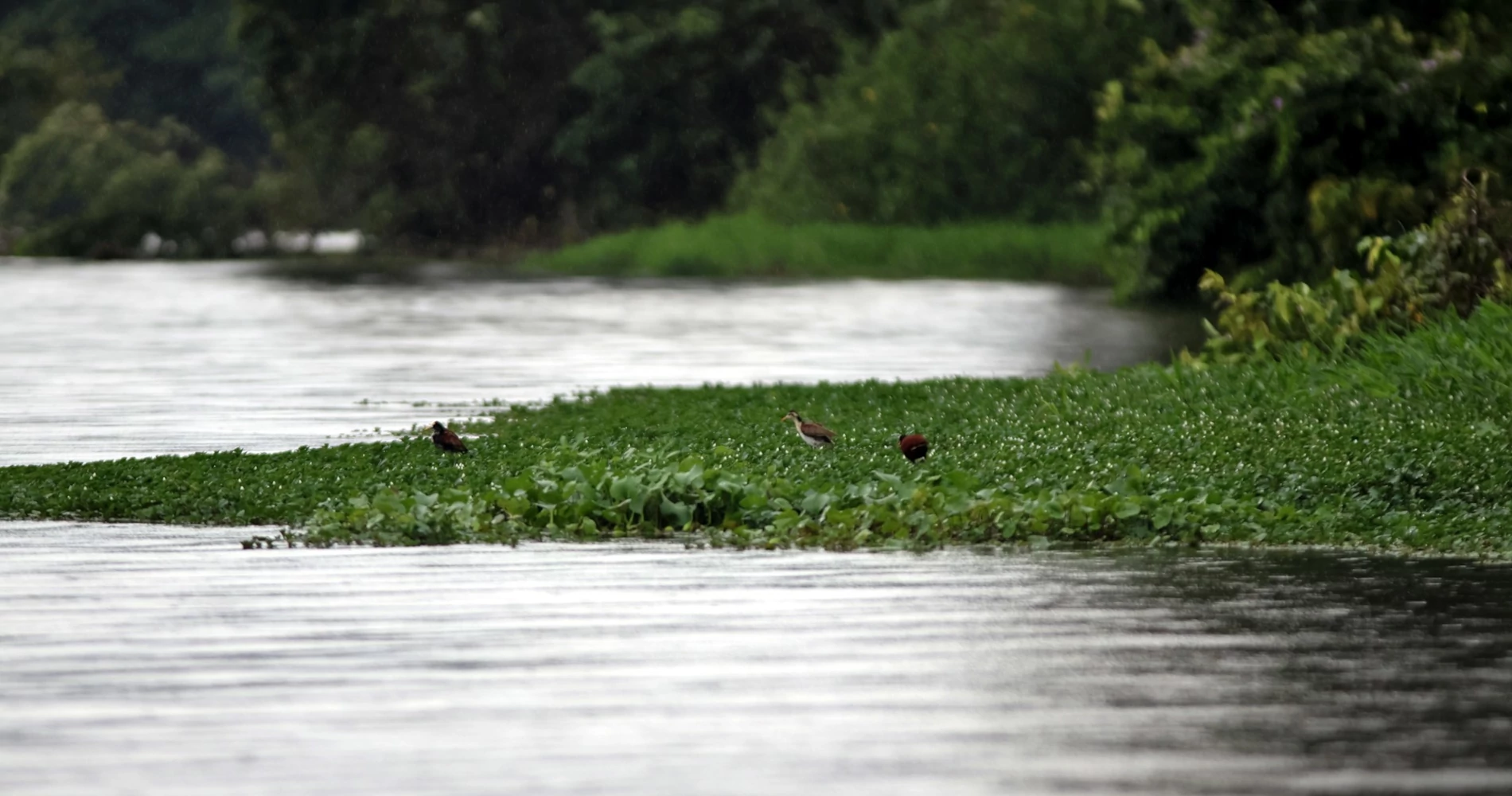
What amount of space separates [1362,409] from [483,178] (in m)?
61.0

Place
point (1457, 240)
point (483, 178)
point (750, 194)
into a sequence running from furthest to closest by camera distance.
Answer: point (483, 178) → point (750, 194) → point (1457, 240)

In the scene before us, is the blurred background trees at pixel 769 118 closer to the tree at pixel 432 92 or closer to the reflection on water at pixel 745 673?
the tree at pixel 432 92

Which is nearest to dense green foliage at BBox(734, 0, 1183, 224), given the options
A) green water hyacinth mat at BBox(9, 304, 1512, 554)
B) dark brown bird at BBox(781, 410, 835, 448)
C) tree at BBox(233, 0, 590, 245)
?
tree at BBox(233, 0, 590, 245)

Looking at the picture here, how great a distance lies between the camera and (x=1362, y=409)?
610 inches

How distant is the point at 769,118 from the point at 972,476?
51438 millimetres

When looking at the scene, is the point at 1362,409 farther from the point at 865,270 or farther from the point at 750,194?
the point at 750,194

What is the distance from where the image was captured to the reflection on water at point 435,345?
20875 mm

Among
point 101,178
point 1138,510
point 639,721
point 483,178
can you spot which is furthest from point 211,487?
point 101,178

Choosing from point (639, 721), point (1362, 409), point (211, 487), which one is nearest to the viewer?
point (639, 721)

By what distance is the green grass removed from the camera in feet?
177

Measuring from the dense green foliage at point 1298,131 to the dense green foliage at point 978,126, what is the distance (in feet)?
62.3

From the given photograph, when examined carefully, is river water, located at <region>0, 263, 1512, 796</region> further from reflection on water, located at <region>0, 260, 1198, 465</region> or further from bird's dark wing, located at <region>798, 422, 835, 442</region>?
reflection on water, located at <region>0, 260, 1198, 465</region>

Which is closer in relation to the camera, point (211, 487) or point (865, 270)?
point (211, 487)

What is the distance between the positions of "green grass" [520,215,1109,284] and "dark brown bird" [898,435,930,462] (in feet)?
119
